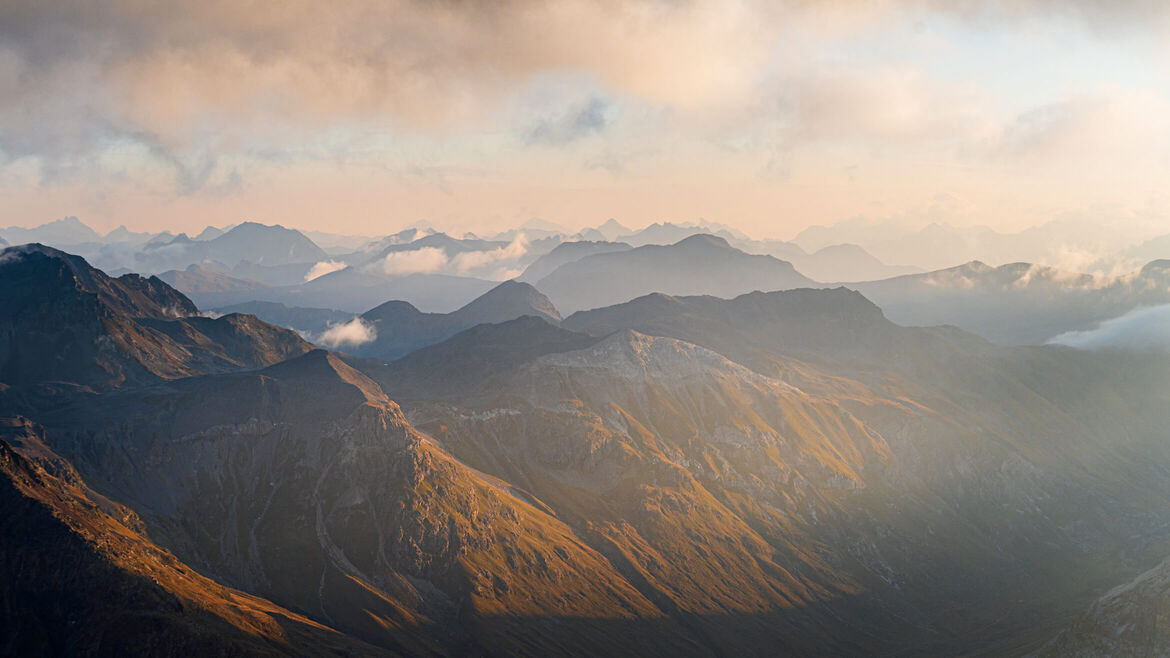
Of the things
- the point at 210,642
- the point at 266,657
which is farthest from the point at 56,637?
the point at 266,657

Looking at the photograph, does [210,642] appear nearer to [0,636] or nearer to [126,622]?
[126,622]

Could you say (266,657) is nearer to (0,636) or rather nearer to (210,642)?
(210,642)

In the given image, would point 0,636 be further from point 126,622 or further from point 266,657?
point 266,657

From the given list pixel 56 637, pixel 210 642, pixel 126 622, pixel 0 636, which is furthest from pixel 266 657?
pixel 0 636

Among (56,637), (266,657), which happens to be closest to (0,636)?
(56,637)

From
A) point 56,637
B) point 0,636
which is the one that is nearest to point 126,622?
point 56,637
